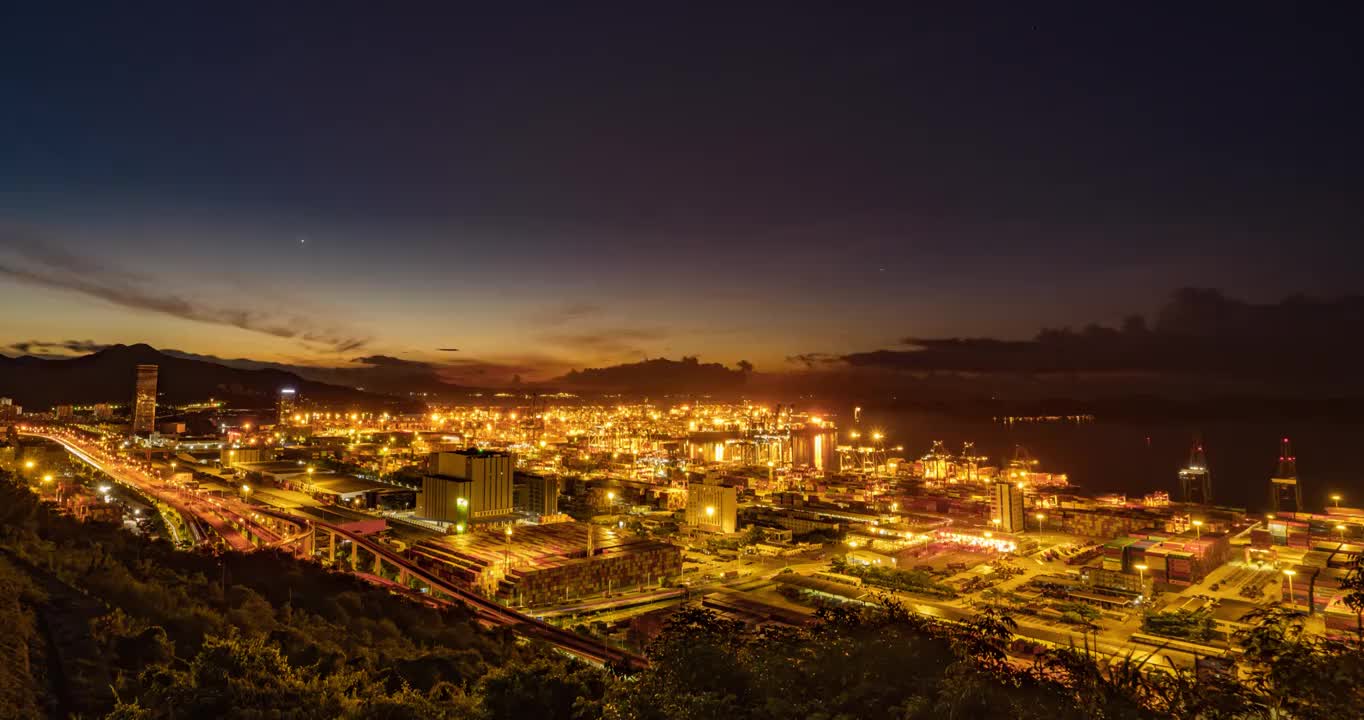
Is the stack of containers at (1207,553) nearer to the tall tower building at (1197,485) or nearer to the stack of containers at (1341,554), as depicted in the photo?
the stack of containers at (1341,554)

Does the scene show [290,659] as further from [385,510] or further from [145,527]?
[385,510]

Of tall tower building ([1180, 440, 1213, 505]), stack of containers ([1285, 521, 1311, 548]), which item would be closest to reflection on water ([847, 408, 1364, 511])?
tall tower building ([1180, 440, 1213, 505])

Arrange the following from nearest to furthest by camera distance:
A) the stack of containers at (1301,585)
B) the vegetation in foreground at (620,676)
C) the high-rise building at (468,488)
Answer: the vegetation in foreground at (620,676) < the stack of containers at (1301,585) < the high-rise building at (468,488)

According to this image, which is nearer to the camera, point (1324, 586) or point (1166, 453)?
point (1324, 586)

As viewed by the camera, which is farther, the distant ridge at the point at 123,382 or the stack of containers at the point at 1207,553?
the distant ridge at the point at 123,382

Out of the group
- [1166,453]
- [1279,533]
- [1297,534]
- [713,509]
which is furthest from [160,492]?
[1166,453]

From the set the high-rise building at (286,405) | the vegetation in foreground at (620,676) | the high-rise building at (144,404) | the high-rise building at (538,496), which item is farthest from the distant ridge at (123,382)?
the vegetation in foreground at (620,676)

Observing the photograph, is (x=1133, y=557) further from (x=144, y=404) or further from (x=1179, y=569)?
(x=144, y=404)
